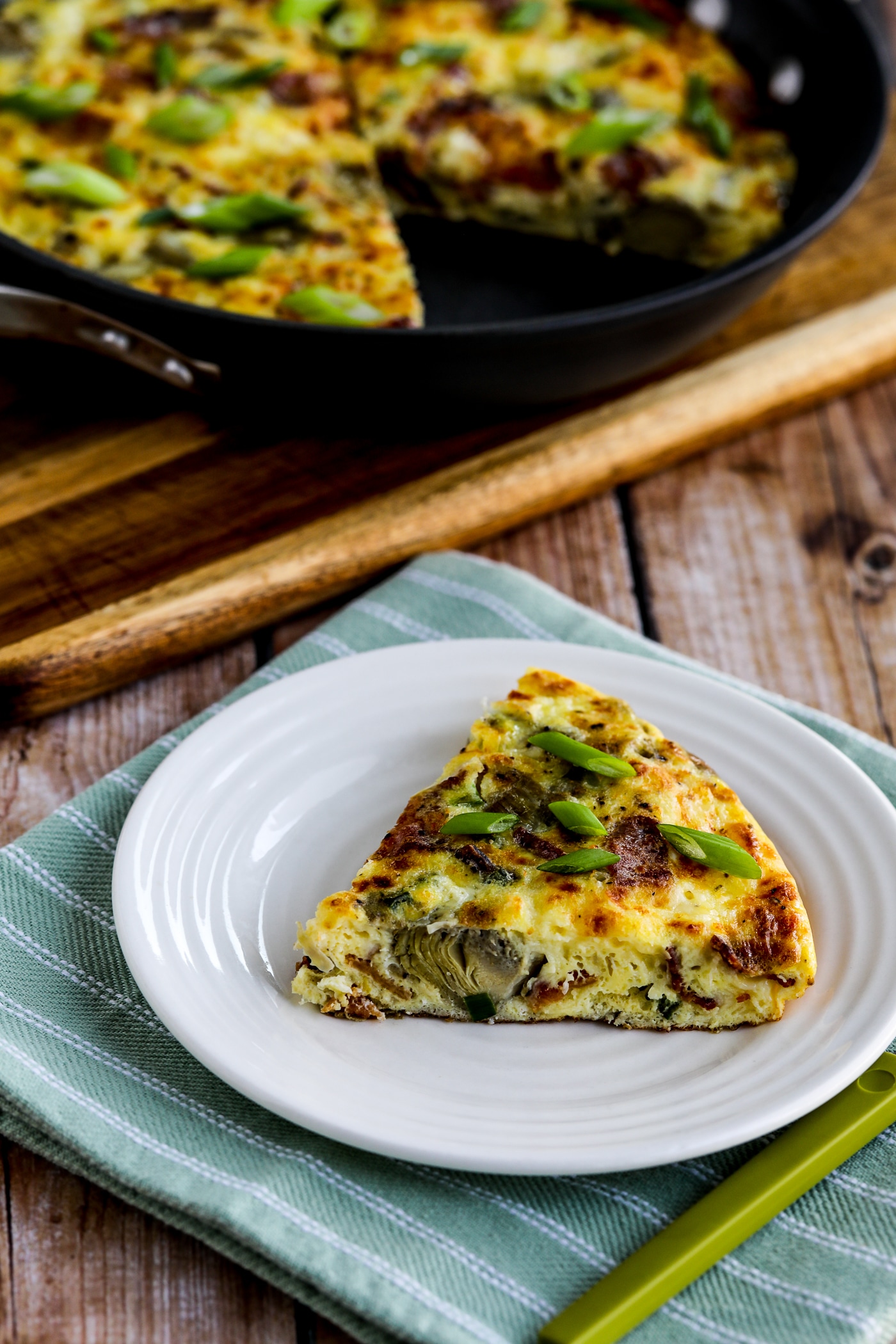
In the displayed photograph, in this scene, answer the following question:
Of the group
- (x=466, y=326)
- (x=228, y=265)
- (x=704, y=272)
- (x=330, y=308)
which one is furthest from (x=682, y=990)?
(x=704, y=272)

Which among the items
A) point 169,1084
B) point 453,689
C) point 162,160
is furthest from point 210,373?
point 169,1084

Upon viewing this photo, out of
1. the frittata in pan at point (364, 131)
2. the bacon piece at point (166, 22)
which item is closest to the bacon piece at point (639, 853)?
the frittata in pan at point (364, 131)

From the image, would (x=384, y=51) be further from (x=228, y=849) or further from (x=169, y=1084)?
(x=169, y=1084)

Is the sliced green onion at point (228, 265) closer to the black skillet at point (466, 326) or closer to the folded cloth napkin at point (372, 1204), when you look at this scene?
the black skillet at point (466, 326)

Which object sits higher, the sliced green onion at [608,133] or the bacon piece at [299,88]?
the sliced green onion at [608,133]

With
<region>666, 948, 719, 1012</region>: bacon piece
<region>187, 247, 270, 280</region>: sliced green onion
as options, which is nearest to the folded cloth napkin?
<region>666, 948, 719, 1012</region>: bacon piece

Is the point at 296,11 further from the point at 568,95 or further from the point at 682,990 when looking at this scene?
the point at 682,990

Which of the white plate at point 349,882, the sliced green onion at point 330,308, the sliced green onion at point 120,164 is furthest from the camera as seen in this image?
the sliced green onion at point 120,164
